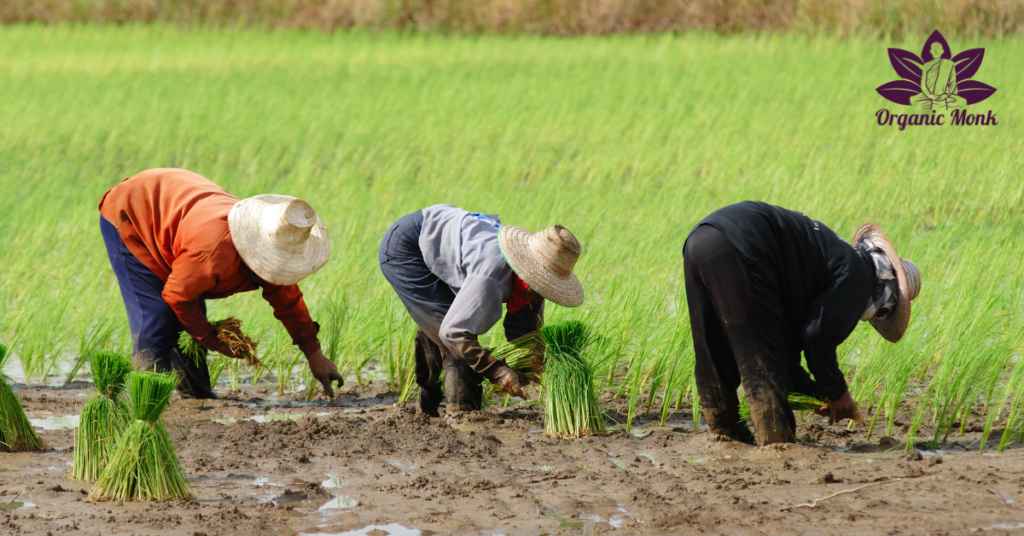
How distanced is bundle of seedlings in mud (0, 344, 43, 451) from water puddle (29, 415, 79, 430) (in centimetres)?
43

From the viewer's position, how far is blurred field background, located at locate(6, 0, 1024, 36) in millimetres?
13570

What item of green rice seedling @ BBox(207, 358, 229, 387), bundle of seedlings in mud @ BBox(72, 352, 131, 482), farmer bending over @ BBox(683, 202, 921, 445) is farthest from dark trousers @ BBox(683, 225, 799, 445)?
green rice seedling @ BBox(207, 358, 229, 387)

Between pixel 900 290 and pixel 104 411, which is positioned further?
pixel 900 290

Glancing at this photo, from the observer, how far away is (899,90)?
1110cm

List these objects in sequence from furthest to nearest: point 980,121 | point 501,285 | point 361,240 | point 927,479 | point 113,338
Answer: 1. point 980,121
2. point 361,240
3. point 113,338
4. point 501,285
5. point 927,479

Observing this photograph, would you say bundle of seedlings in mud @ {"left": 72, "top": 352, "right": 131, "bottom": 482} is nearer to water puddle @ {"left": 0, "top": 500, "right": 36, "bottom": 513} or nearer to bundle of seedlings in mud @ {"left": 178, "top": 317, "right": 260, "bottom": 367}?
water puddle @ {"left": 0, "top": 500, "right": 36, "bottom": 513}

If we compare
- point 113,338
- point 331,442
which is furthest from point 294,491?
point 113,338

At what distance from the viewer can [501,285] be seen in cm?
512

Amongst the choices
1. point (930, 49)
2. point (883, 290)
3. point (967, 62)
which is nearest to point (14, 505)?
point (883, 290)

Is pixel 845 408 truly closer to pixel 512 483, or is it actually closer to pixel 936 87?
pixel 512 483

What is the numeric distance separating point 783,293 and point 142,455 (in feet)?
6.93

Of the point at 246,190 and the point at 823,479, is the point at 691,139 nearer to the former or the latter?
the point at 246,190

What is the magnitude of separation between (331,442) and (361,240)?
320cm

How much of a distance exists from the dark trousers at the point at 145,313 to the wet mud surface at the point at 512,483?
27 cm
